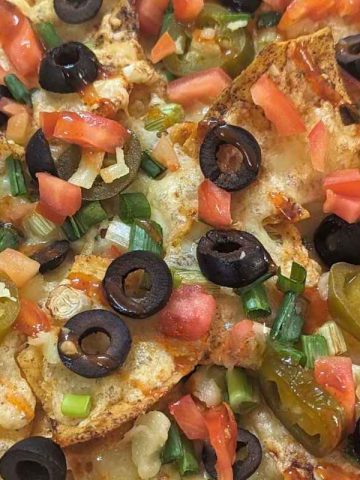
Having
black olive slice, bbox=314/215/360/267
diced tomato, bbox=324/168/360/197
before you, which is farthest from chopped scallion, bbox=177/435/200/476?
diced tomato, bbox=324/168/360/197

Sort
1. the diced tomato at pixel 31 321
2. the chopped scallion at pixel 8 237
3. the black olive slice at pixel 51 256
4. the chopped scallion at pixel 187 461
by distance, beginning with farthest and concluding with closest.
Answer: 1. the chopped scallion at pixel 8 237
2. the black olive slice at pixel 51 256
3. the diced tomato at pixel 31 321
4. the chopped scallion at pixel 187 461

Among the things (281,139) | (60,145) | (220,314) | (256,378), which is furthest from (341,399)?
(60,145)

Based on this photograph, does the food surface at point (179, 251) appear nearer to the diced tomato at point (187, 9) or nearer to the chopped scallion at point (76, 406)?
the chopped scallion at point (76, 406)

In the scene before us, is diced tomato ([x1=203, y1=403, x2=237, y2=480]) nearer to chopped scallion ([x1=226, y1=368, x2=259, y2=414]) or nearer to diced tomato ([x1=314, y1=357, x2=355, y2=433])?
chopped scallion ([x1=226, y1=368, x2=259, y2=414])

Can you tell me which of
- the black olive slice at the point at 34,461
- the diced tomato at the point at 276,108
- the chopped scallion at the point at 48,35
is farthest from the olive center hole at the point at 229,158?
the black olive slice at the point at 34,461

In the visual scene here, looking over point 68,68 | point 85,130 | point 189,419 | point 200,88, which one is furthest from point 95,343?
point 200,88

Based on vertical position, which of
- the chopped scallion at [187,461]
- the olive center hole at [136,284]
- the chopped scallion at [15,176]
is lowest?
the chopped scallion at [187,461]

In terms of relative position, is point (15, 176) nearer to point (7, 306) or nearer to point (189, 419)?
point (7, 306)
